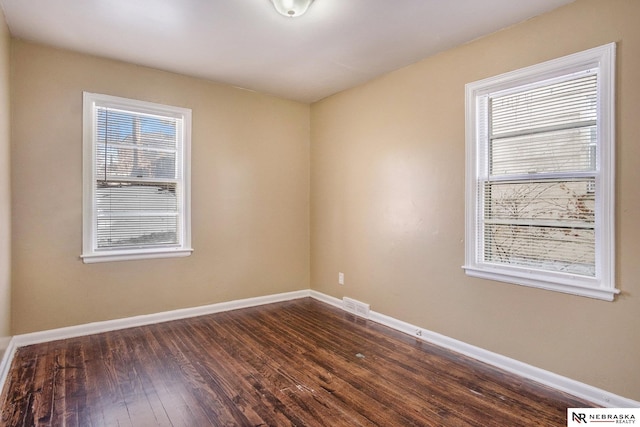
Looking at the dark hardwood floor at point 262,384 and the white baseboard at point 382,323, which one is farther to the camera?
the white baseboard at point 382,323

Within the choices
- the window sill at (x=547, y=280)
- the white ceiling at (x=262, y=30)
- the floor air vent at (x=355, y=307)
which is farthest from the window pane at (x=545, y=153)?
the floor air vent at (x=355, y=307)

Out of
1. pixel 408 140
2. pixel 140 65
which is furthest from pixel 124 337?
pixel 408 140

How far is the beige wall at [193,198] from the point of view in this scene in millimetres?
2986

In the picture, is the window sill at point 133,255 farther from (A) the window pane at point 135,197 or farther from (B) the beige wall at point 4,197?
(B) the beige wall at point 4,197

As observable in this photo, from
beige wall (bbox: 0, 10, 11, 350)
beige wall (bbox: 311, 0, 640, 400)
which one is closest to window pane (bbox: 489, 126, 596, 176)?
beige wall (bbox: 311, 0, 640, 400)

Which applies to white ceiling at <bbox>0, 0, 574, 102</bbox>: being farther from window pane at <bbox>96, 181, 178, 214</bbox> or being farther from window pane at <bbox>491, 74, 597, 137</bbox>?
window pane at <bbox>96, 181, 178, 214</bbox>

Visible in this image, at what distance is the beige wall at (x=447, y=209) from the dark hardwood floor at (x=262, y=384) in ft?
1.06

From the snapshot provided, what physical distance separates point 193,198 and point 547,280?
3.36 m

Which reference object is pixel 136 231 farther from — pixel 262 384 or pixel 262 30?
pixel 262 30

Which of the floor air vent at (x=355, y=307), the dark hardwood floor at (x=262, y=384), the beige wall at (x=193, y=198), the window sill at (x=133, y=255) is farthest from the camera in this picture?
the floor air vent at (x=355, y=307)

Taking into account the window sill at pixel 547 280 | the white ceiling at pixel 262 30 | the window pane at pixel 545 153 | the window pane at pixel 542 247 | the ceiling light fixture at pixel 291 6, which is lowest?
the window sill at pixel 547 280

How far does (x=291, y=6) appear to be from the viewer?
7.35 feet

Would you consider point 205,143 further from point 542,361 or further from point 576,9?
point 542,361

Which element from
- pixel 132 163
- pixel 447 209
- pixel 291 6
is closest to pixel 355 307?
pixel 447 209
